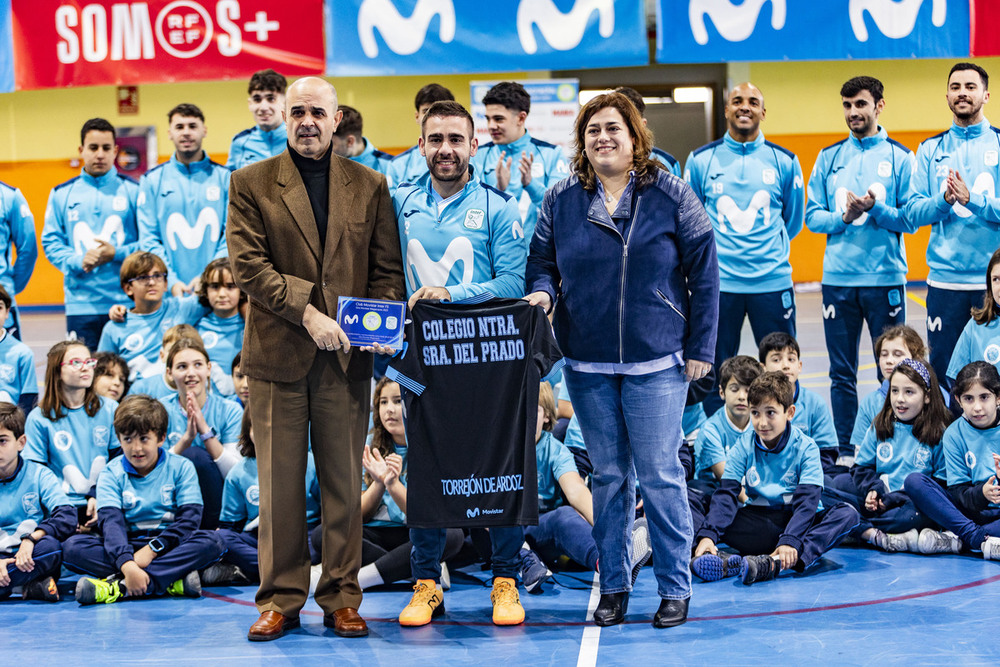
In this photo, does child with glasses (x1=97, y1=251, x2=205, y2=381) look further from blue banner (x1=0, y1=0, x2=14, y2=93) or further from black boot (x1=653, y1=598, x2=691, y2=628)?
blue banner (x1=0, y1=0, x2=14, y2=93)

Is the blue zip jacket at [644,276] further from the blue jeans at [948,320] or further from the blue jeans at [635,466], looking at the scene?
the blue jeans at [948,320]

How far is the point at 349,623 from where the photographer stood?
14.9 feet

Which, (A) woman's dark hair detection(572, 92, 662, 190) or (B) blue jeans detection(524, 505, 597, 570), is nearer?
(A) woman's dark hair detection(572, 92, 662, 190)

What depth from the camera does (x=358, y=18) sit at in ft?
31.9

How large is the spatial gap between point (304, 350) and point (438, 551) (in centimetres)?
115

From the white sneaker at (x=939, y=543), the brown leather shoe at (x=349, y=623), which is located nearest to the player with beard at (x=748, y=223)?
the white sneaker at (x=939, y=543)

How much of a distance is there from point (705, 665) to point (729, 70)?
1537cm

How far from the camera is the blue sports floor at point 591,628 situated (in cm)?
425

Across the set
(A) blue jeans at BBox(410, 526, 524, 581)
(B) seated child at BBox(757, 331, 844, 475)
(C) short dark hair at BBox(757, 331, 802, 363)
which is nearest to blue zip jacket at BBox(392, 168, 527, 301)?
(A) blue jeans at BBox(410, 526, 524, 581)

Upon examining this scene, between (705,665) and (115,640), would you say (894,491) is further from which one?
(115,640)

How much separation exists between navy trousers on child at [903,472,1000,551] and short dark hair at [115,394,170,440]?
401 centimetres

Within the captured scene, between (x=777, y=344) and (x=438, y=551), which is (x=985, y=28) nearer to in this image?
(x=777, y=344)

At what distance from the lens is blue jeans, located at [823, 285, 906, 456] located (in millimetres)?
7133

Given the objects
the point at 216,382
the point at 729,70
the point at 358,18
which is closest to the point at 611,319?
the point at 216,382
